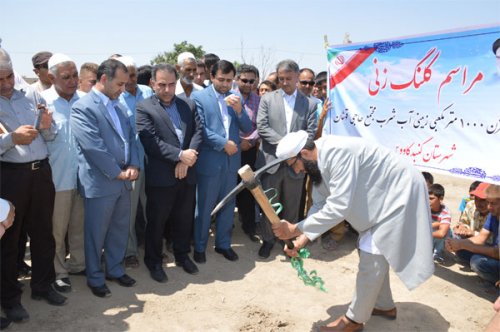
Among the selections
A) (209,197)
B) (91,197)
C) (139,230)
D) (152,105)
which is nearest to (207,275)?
(209,197)

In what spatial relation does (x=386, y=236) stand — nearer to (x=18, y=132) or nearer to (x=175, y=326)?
(x=175, y=326)

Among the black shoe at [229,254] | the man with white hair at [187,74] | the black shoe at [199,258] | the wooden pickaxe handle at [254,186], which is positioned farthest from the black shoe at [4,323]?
the man with white hair at [187,74]

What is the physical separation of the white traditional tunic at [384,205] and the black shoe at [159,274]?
1728 millimetres

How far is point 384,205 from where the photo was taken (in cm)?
303

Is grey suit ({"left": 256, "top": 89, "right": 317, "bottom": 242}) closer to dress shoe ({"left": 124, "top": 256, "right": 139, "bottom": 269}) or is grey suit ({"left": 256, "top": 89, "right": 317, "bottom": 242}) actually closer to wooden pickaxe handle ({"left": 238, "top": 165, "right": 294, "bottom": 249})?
dress shoe ({"left": 124, "top": 256, "right": 139, "bottom": 269})

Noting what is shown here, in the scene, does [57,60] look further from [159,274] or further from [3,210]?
[159,274]

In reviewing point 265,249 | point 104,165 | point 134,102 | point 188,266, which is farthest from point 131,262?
point 134,102

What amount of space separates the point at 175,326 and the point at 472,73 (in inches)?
134

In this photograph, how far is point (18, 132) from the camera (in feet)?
9.55

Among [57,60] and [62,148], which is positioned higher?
[57,60]

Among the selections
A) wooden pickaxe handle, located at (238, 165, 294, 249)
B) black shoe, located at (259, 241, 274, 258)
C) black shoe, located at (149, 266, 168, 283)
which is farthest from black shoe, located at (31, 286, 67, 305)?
black shoe, located at (259, 241, 274, 258)

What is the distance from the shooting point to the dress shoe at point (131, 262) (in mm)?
4340

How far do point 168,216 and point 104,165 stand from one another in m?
0.94

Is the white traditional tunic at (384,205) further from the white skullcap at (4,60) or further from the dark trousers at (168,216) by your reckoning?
the white skullcap at (4,60)
